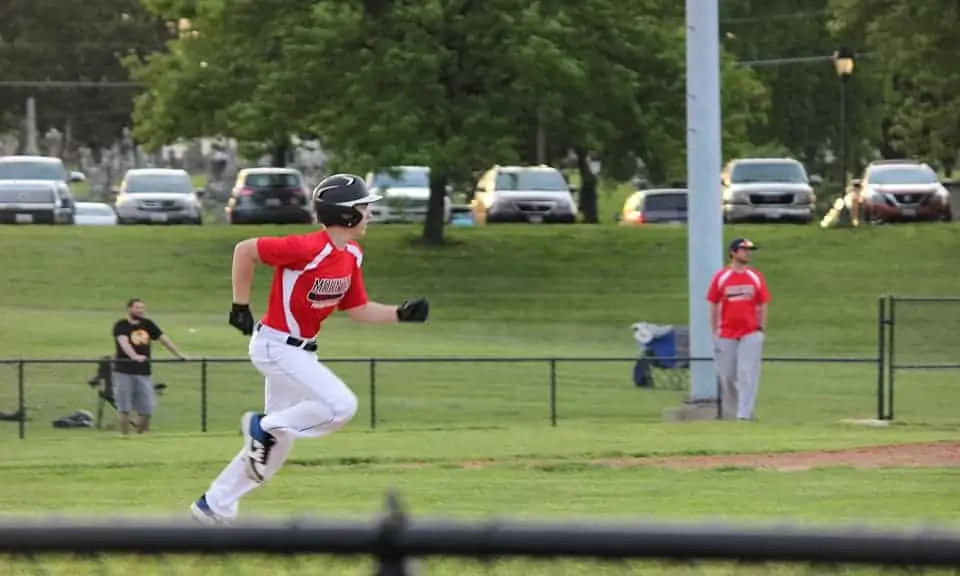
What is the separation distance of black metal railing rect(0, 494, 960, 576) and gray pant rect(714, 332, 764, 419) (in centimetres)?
1471

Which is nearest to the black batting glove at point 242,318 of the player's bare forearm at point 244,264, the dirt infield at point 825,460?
the player's bare forearm at point 244,264

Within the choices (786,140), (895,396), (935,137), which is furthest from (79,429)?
(786,140)

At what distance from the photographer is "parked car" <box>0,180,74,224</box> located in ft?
132

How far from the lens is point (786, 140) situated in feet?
210

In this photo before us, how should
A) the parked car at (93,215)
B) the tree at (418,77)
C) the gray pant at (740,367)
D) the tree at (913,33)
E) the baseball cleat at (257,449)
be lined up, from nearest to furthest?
the baseball cleat at (257,449) < the gray pant at (740,367) < the tree at (418,77) < the tree at (913,33) < the parked car at (93,215)

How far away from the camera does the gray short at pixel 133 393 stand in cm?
1922

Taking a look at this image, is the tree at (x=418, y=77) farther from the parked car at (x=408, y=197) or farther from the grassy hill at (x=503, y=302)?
the parked car at (x=408, y=197)

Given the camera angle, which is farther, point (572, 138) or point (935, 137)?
point (935, 137)

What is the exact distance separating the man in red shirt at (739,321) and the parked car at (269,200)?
24.3m

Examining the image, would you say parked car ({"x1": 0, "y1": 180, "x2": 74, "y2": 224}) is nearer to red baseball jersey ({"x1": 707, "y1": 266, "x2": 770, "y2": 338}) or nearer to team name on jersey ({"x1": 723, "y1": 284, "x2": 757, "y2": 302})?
red baseball jersey ({"x1": 707, "y1": 266, "x2": 770, "y2": 338})

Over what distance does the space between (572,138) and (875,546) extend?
108ft

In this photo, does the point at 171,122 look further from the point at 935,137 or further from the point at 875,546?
the point at 875,546

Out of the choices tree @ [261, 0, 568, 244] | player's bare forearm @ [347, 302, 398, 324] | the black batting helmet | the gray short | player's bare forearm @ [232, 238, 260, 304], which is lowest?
the gray short

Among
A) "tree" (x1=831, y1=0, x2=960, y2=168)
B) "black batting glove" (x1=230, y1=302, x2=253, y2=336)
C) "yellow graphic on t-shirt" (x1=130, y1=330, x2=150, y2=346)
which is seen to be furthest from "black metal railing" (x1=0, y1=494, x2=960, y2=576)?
"tree" (x1=831, y1=0, x2=960, y2=168)
